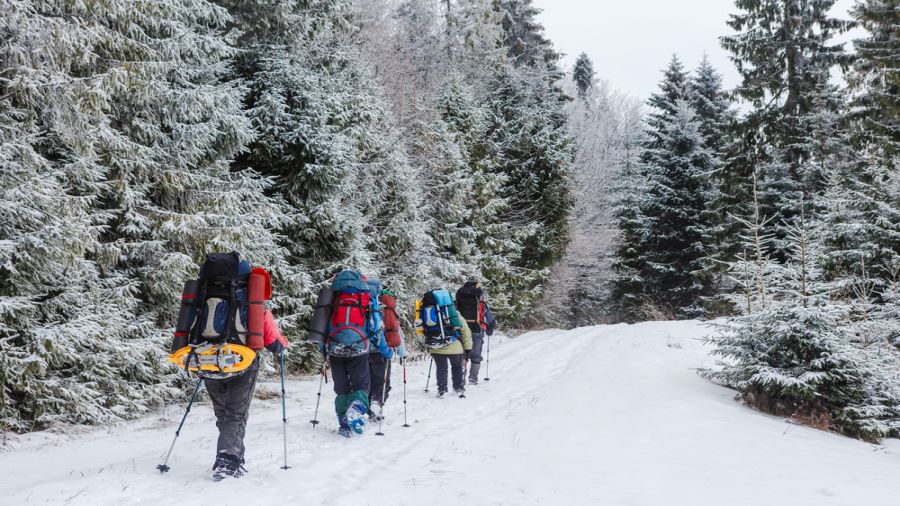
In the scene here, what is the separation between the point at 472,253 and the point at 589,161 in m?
21.2

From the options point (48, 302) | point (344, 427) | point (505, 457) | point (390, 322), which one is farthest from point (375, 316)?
point (48, 302)

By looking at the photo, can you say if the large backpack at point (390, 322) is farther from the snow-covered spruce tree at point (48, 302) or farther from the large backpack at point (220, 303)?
the snow-covered spruce tree at point (48, 302)

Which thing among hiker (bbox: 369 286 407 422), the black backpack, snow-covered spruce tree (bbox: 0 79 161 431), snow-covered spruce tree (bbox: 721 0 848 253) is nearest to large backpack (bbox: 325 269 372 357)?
hiker (bbox: 369 286 407 422)

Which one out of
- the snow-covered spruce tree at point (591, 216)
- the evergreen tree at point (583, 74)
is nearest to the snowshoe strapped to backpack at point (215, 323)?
the snow-covered spruce tree at point (591, 216)

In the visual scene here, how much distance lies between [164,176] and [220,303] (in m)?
6.31

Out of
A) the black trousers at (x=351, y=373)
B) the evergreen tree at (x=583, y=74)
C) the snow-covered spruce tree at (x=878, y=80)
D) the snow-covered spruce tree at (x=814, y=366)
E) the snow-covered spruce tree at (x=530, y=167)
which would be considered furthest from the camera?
the evergreen tree at (x=583, y=74)

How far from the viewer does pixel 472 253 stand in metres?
24.1

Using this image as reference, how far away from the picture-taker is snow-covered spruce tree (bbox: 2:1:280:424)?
7.91 metres

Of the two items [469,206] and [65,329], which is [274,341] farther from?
[469,206]

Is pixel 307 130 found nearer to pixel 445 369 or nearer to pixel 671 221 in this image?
pixel 445 369

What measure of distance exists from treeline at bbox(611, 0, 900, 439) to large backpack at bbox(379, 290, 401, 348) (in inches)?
224

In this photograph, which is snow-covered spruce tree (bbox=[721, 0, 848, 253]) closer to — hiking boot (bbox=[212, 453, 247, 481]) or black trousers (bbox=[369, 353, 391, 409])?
black trousers (bbox=[369, 353, 391, 409])

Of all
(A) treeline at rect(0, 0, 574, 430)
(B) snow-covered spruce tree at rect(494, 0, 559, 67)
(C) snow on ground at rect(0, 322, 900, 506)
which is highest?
(B) snow-covered spruce tree at rect(494, 0, 559, 67)

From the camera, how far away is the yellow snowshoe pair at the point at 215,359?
507cm
